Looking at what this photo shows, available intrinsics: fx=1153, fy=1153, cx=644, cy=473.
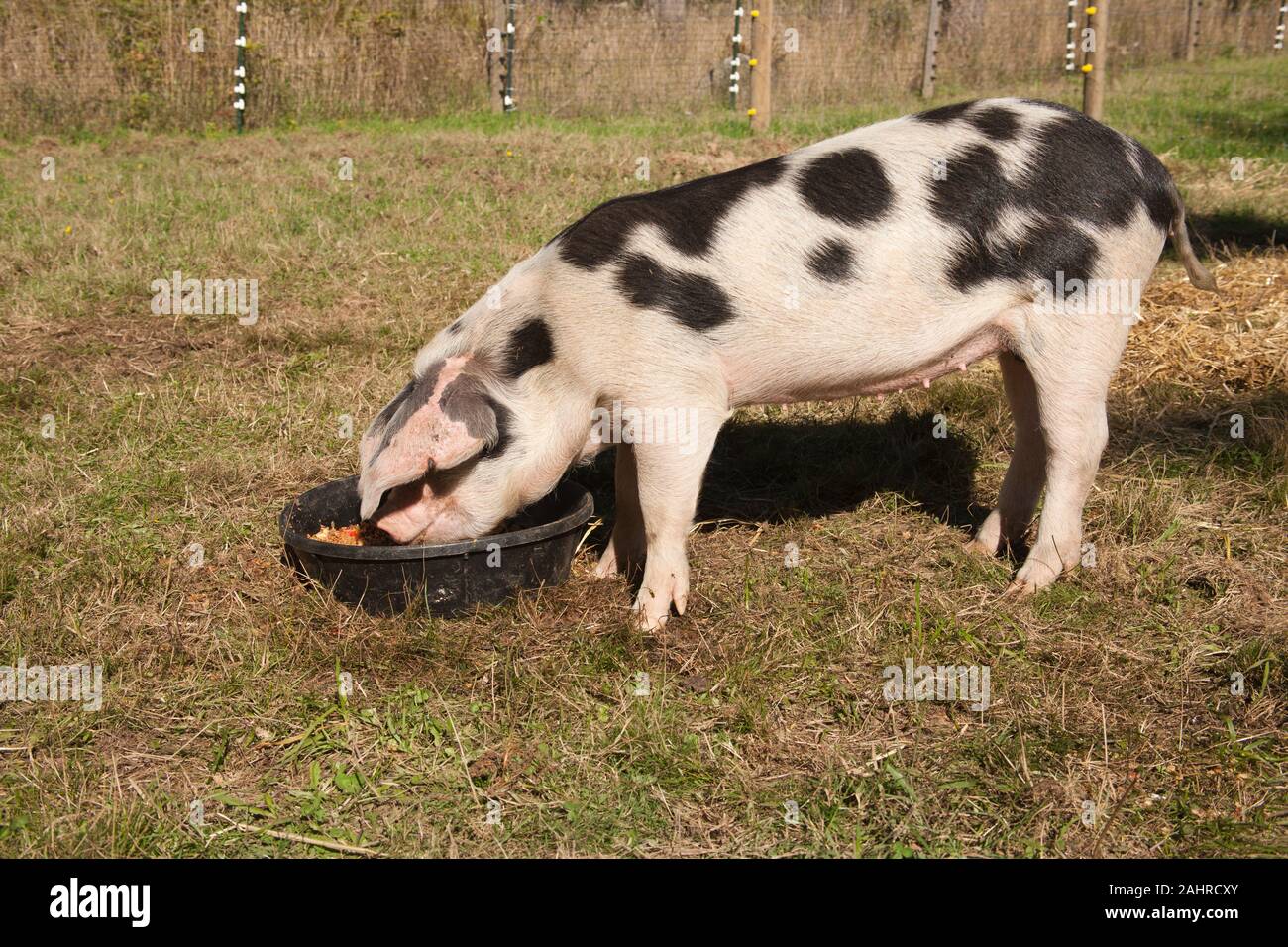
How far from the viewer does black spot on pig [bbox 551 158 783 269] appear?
3775 mm

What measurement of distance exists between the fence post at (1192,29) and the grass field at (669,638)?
15196mm

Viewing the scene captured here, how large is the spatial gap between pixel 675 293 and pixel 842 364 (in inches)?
25.3

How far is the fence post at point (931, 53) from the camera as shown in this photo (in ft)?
52.4

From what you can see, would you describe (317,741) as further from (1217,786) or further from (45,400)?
(45,400)

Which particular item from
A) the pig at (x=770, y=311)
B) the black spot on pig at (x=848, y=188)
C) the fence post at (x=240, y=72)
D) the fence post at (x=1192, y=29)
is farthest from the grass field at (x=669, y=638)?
the fence post at (x=1192, y=29)

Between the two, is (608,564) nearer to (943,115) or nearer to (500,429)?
(500,429)

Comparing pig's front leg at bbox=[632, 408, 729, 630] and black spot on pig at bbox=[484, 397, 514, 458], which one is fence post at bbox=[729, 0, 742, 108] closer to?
pig's front leg at bbox=[632, 408, 729, 630]

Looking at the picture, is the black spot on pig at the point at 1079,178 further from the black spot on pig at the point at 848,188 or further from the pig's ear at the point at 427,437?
the pig's ear at the point at 427,437

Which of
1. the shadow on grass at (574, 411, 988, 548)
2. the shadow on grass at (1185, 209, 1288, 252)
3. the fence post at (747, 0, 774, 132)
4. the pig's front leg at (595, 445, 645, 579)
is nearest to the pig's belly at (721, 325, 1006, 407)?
the pig's front leg at (595, 445, 645, 579)

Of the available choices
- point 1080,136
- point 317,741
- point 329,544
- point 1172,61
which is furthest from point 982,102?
point 1172,61

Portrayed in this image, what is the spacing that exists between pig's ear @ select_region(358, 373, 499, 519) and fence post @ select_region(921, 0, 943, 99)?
13.8 metres

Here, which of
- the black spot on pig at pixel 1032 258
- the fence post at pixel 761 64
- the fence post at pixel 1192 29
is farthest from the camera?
the fence post at pixel 1192 29

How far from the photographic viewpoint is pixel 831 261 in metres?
3.79

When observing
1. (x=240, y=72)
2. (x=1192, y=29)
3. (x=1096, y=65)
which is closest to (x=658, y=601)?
(x=1096, y=65)
